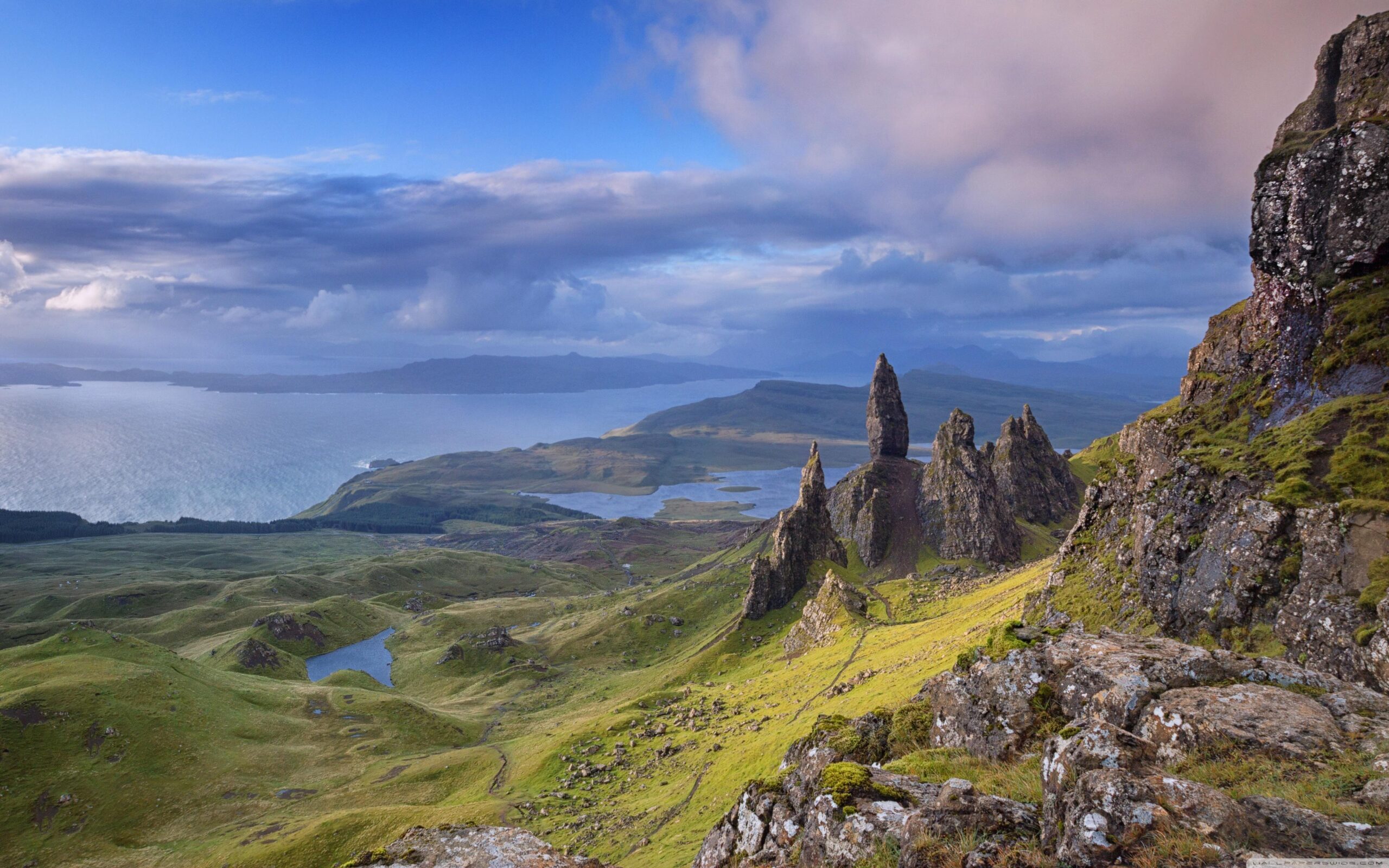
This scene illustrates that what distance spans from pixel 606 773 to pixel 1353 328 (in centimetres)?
9777

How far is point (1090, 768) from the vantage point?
17.6 m

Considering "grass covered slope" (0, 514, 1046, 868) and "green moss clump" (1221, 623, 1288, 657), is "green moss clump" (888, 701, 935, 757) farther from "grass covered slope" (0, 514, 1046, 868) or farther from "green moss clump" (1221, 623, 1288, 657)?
"grass covered slope" (0, 514, 1046, 868)

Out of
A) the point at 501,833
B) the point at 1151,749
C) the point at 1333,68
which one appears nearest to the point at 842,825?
the point at 1151,749

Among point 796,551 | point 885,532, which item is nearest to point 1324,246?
point 796,551

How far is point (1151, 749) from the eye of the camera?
734 inches

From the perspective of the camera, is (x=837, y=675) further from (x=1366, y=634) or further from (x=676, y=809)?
(x=1366, y=634)

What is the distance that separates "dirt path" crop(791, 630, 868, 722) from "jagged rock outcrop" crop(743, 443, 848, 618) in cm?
4360

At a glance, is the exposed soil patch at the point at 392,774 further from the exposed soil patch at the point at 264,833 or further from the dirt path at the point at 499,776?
the exposed soil patch at the point at 264,833

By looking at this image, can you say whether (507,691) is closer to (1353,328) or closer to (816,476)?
(816,476)

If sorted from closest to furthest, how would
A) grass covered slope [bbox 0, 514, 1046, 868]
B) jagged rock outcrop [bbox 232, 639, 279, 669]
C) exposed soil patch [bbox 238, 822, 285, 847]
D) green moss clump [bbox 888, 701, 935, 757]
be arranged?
green moss clump [bbox 888, 701, 935, 757], grass covered slope [bbox 0, 514, 1046, 868], exposed soil patch [bbox 238, 822, 285, 847], jagged rock outcrop [bbox 232, 639, 279, 669]

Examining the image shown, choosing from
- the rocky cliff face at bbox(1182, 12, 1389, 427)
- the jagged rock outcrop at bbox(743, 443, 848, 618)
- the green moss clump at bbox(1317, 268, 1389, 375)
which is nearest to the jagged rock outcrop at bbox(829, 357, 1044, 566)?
the jagged rock outcrop at bbox(743, 443, 848, 618)

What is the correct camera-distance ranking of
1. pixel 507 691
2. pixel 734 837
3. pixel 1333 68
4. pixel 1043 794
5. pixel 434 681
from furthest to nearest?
pixel 434 681 < pixel 507 691 < pixel 1333 68 < pixel 734 837 < pixel 1043 794

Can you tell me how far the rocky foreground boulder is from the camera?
14.4 m

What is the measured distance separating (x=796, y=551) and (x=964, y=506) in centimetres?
4941
